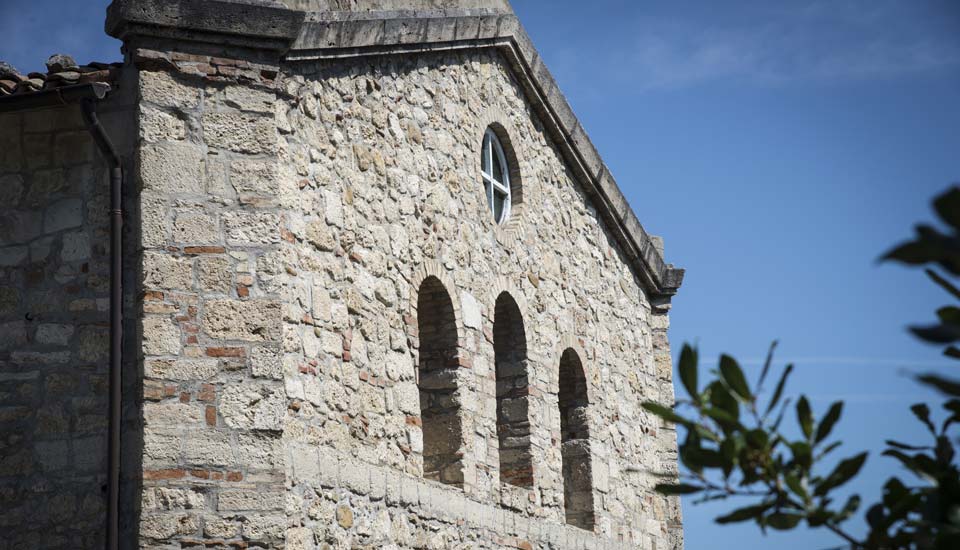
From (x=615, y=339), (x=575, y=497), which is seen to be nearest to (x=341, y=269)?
(x=575, y=497)

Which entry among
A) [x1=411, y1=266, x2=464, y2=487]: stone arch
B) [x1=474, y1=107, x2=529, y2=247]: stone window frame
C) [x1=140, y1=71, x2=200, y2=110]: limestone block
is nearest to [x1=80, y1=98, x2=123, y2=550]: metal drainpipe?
[x1=140, y1=71, x2=200, y2=110]: limestone block

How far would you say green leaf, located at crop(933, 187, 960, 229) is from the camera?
1974mm

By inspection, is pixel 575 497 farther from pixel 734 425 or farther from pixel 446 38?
pixel 734 425

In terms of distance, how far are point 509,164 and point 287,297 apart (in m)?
4.12

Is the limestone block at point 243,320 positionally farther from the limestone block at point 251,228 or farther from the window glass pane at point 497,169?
the window glass pane at point 497,169

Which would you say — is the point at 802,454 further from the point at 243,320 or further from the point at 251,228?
the point at 251,228

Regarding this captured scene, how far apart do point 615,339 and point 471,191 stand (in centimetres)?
307

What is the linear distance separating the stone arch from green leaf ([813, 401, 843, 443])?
246 inches

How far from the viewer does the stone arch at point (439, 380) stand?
9055 mm

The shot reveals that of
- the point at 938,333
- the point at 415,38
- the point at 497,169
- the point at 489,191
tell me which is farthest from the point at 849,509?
the point at 497,169

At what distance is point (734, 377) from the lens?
262cm

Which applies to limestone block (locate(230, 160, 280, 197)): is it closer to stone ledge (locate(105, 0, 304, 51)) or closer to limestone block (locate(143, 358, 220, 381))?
stone ledge (locate(105, 0, 304, 51))

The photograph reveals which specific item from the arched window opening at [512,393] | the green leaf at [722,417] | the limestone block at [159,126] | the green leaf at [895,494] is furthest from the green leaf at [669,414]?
the arched window opening at [512,393]

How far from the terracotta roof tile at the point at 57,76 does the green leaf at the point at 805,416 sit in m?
5.29
